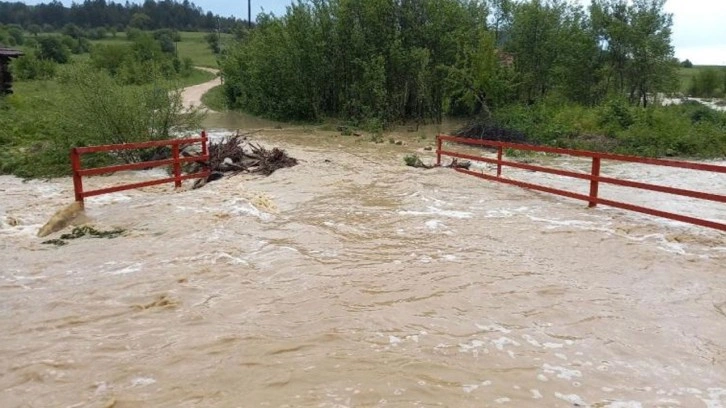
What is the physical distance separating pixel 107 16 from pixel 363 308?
448 feet

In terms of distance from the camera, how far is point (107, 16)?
4887 inches

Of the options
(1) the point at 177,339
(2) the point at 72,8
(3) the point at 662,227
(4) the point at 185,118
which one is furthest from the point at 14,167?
(2) the point at 72,8

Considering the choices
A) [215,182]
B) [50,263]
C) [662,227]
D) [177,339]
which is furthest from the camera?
[215,182]

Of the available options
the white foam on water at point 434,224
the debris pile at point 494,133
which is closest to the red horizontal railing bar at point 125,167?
the white foam on water at point 434,224

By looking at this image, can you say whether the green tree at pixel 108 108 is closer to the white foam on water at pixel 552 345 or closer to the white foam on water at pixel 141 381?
the white foam on water at pixel 141 381

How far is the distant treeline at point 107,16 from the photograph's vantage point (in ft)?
398

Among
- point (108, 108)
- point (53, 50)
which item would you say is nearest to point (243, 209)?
point (108, 108)

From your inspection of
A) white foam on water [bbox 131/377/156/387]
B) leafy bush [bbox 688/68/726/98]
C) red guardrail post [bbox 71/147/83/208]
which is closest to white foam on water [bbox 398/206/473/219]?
red guardrail post [bbox 71/147/83/208]

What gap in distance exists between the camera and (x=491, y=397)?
12.5 ft

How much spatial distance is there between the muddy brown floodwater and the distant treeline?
116 m

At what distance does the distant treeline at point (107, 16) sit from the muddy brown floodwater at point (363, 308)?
380 feet

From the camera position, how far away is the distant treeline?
121312 millimetres

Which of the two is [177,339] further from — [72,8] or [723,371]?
[72,8]

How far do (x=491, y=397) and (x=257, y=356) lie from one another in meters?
1.72
